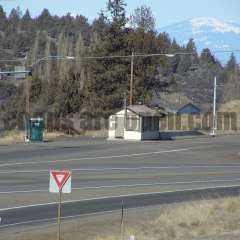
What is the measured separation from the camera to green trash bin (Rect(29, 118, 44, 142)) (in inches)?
2727

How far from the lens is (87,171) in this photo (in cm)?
4281

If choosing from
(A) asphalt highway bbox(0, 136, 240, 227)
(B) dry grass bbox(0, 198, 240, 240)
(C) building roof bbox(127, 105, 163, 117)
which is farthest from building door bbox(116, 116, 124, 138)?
(B) dry grass bbox(0, 198, 240, 240)

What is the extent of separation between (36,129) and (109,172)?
2866cm

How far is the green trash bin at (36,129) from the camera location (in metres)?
69.3

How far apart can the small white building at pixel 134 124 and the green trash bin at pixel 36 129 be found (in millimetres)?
8603

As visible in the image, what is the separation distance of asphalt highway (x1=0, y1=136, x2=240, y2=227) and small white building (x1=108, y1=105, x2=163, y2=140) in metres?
4.03

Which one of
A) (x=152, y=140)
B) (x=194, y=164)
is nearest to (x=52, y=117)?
(x=152, y=140)

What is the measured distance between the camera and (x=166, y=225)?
21.8m

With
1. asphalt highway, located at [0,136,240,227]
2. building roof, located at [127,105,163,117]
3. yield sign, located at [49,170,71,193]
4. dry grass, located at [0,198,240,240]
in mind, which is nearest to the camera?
yield sign, located at [49,170,71,193]

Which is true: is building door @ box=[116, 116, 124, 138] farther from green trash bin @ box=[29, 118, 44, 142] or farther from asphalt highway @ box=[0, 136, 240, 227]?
green trash bin @ box=[29, 118, 44, 142]

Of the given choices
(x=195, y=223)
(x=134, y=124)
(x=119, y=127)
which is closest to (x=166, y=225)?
(x=195, y=223)

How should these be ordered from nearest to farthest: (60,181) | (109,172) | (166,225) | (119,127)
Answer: (60,181) → (166,225) → (109,172) → (119,127)

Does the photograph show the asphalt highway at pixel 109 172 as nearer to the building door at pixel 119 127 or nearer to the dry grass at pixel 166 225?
the dry grass at pixel 166 225

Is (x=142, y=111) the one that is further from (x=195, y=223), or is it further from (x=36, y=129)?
(x=195, y=223)
